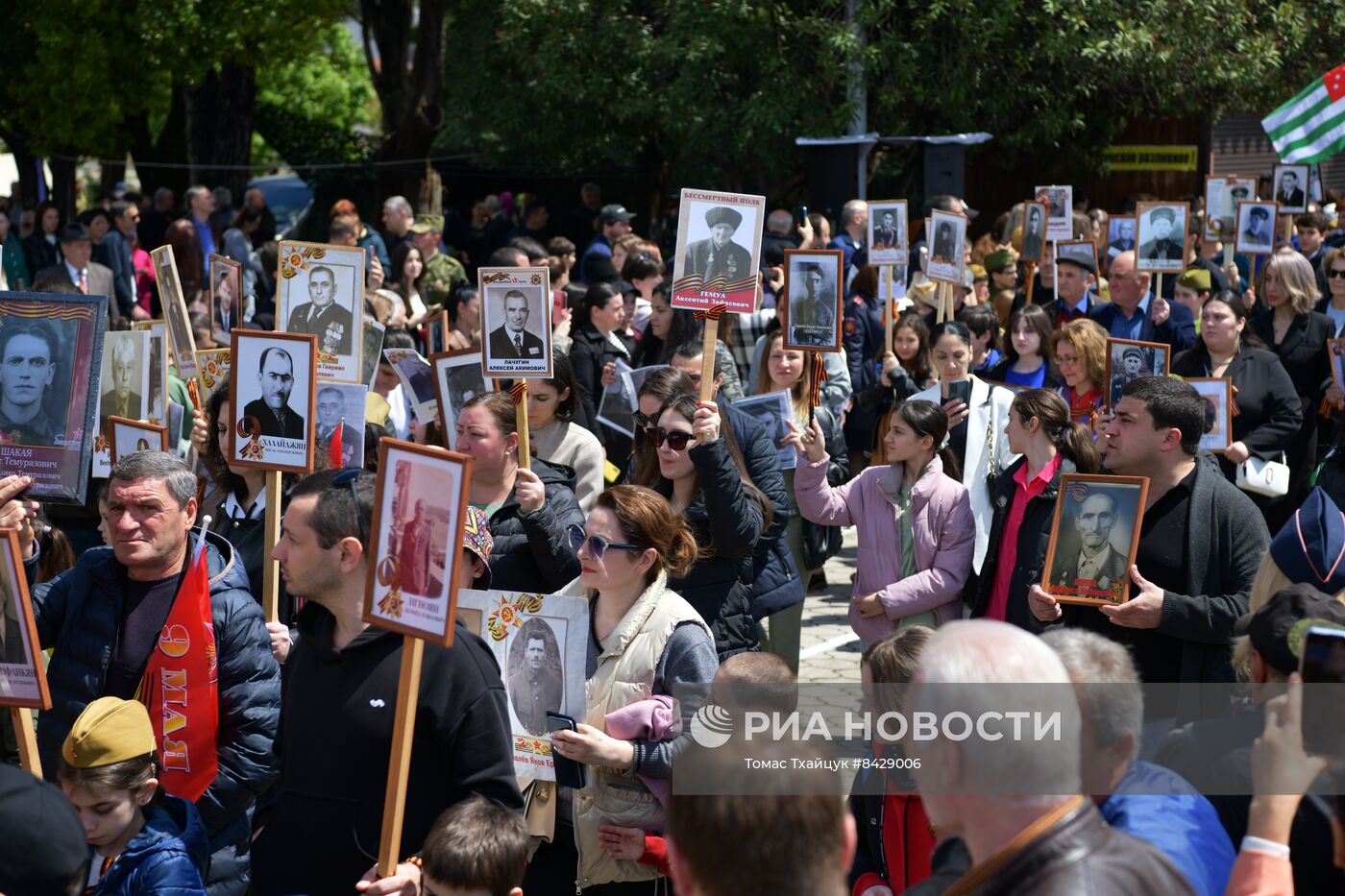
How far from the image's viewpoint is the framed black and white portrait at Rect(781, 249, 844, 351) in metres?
7.89

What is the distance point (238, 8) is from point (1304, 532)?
1864 cm

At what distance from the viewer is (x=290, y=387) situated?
5582 mm

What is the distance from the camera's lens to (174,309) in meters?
7.37

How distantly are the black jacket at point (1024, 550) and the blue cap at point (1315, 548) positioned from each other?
3.94ft

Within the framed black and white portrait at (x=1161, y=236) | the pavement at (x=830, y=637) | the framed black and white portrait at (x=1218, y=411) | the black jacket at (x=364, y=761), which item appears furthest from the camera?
the framed black and white portrait at (x=1161, y=236)

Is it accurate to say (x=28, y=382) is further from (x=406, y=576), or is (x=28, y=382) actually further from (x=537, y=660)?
(x=406, y=576)

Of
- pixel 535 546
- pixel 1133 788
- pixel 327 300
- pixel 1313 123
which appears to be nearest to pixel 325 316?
pixel 327 300

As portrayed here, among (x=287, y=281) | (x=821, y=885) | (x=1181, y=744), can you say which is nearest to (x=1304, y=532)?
(x=1181, y=744)

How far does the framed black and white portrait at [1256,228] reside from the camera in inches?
542

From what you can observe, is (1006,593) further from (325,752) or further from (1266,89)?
(1266,89)

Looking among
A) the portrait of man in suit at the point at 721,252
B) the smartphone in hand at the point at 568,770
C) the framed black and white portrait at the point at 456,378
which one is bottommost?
the smartphone in hand at the point at 568,770

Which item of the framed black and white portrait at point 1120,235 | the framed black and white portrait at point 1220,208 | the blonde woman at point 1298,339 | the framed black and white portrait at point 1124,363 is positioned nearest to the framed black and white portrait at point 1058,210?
the framed black and white portrait at point 1120,235

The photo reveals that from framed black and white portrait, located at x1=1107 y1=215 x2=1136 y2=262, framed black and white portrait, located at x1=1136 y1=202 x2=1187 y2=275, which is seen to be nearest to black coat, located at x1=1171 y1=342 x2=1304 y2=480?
framed black and white portrait, located at x1=1136 y1=202 x2=1187 y2=275

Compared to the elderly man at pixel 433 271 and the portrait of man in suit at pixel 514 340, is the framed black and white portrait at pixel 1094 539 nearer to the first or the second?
the portrait of man in suit at pixel 514 340
